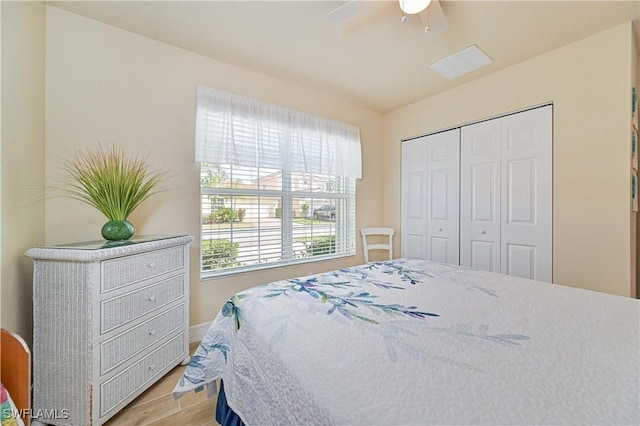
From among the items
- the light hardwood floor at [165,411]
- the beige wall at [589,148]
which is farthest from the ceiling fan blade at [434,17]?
the light hardwood floor at [165,411]

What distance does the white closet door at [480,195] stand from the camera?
2584 mm

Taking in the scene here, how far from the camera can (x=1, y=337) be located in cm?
84

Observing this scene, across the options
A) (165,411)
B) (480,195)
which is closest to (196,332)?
(165,411)

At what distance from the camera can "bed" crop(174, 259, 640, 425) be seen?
1.94 feet

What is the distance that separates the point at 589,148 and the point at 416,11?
1.81m

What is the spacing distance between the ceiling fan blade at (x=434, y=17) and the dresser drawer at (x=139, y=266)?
7.49 ft

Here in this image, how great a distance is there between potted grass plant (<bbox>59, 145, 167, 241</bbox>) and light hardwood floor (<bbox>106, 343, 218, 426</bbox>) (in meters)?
1.00

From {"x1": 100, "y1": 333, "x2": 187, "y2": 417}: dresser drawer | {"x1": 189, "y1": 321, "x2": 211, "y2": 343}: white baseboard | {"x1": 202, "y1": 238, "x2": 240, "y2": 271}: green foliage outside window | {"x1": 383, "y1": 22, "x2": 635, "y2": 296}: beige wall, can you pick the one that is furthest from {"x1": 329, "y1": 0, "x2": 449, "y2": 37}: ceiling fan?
{"x1": 189, "y1": 321, "x2": 211, "y2": 343}: white baseboard

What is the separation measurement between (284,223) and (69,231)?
1709 millimetres

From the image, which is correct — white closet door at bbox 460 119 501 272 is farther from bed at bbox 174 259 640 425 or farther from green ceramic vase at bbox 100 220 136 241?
green ceramic vase at bbox 100 220 136 241

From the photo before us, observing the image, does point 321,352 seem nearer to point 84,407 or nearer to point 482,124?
point 84,407

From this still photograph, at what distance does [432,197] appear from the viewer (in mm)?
3115

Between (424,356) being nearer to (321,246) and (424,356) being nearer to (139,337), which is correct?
(139,337)

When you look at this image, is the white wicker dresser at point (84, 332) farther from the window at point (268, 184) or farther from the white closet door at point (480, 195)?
the white closet door at point (480, 195)
